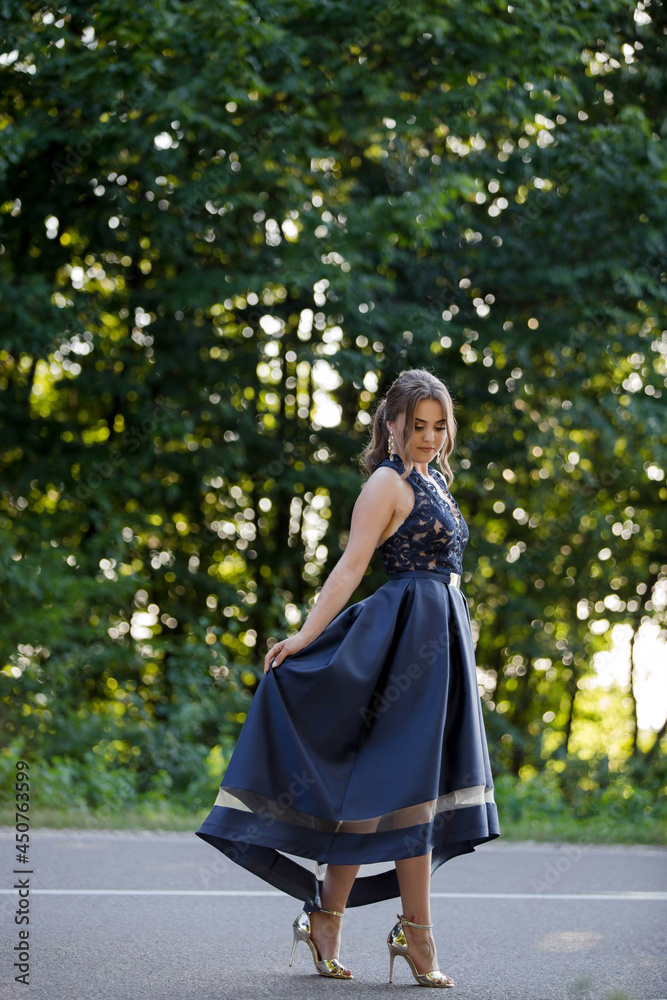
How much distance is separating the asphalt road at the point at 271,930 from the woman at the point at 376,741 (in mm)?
327

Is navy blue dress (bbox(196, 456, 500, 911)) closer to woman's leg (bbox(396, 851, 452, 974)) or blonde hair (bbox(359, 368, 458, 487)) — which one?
woman's leg (bbox(396, 851, 452, 974))

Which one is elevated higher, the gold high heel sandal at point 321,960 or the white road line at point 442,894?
the gold high heel sandal at point 321,960

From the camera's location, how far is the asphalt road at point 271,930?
3.42m

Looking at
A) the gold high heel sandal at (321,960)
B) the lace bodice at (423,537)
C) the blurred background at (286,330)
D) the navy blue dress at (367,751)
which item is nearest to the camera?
the navy blue dress at (367,751)

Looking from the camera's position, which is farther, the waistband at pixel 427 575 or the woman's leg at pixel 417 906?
the waistband at pixel 427 575

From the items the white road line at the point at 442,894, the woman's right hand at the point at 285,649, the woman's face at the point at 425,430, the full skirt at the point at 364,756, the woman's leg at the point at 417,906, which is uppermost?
the woman's face at the point at 425,430

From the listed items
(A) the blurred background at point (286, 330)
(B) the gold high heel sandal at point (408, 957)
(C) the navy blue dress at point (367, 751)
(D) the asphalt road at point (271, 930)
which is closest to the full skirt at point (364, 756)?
(C) the navy blue dress at point (367, 751)

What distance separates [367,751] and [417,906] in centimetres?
53

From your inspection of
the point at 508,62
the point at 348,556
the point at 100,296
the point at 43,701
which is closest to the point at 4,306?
the point at 100,296

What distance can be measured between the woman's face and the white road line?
2566mm

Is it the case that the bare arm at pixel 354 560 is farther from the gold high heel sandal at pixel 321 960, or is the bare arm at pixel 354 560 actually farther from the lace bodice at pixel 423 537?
the gold high heel sandal at pixel 321 960

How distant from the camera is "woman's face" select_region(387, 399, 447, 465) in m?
3.73

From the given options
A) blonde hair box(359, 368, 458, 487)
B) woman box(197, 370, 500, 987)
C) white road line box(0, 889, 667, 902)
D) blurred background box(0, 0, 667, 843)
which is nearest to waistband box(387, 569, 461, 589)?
woman box(197, 370, 500, 987)

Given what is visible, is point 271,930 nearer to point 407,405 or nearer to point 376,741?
point 376,741
